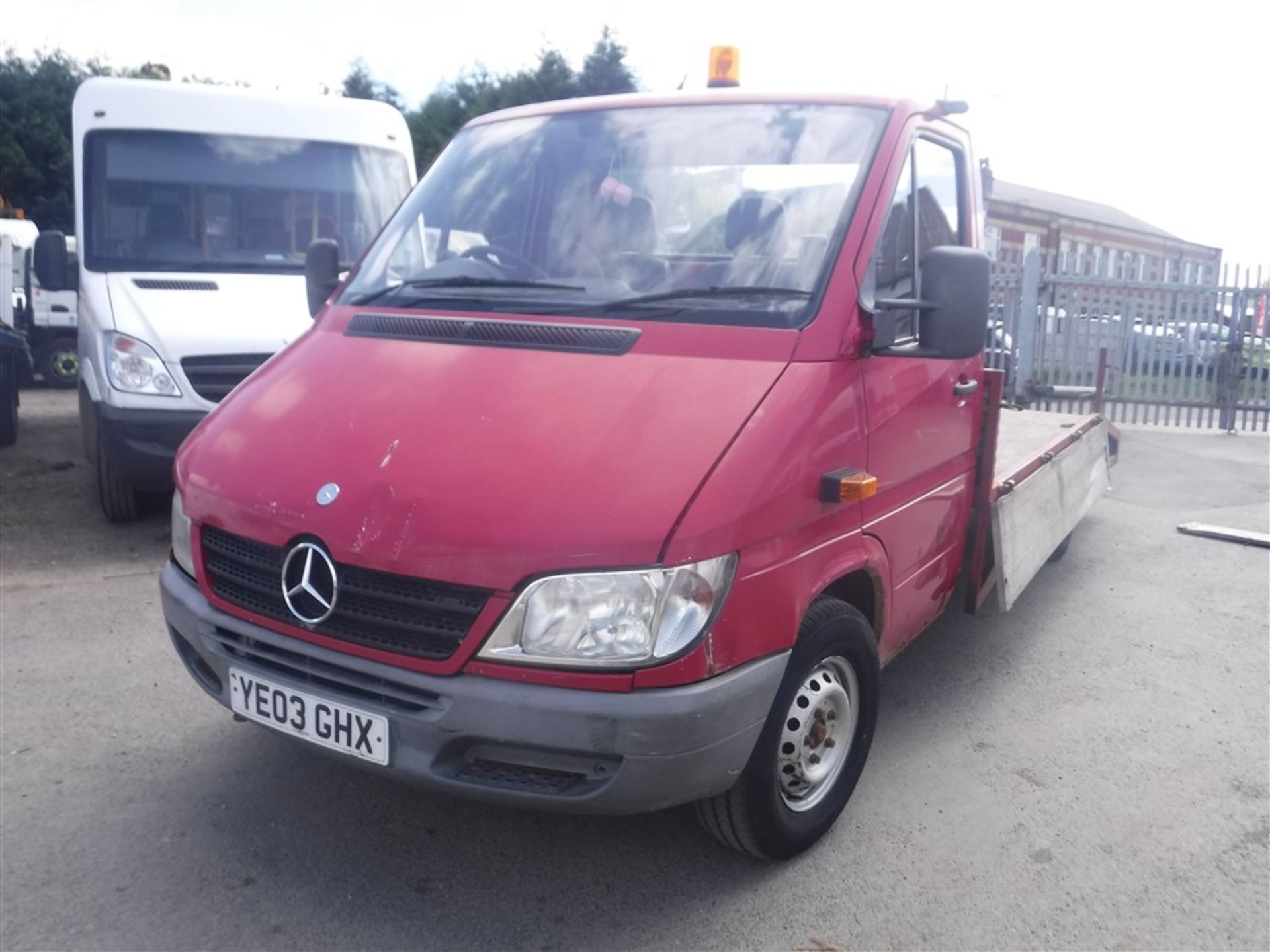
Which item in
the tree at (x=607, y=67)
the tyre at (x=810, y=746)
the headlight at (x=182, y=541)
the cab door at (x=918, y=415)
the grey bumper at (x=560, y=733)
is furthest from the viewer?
the tree at (x=607, y=67)

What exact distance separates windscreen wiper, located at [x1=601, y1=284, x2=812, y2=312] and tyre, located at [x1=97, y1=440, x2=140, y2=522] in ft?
14.7

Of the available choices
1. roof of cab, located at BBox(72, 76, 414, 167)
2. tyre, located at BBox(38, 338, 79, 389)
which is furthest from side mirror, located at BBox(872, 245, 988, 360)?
tyre, located at BBox(38, 338, 79, 389)

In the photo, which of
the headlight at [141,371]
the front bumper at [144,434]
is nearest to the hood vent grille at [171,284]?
the headlight at [141,371]

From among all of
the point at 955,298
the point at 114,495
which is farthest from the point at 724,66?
the point at 114,495

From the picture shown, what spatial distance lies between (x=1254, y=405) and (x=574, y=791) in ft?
43.7

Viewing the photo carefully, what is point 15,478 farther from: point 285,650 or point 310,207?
point 285,650

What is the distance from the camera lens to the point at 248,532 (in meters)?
3.02

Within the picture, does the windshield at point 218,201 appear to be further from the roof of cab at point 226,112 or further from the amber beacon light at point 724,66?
the amber beacon light at point 724,66

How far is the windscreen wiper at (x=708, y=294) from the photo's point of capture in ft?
10.7

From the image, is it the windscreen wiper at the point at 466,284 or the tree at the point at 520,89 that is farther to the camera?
the tree at the point at 520,89

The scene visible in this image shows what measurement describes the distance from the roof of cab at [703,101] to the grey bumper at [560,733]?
1.95m

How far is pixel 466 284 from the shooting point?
373cm

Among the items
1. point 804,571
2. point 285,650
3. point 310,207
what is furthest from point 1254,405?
point 285,650

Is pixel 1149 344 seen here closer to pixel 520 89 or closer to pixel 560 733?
pixel 560 733
